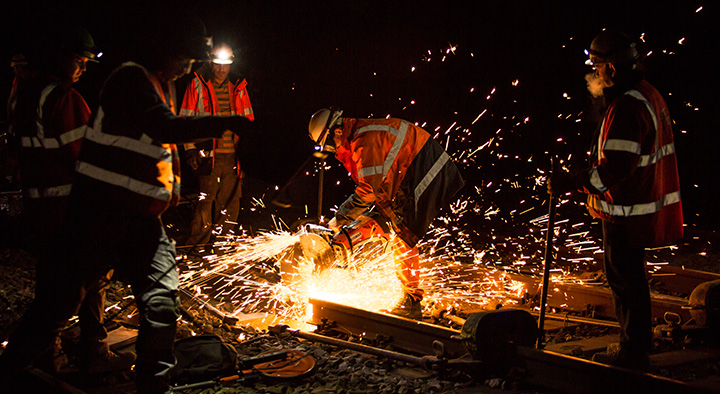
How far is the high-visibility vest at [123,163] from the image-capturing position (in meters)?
2.94

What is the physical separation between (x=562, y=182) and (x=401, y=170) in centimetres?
153

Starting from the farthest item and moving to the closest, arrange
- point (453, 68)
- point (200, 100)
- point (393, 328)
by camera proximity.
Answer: point (453, 68) → point (200, 100) → point (393, 328)

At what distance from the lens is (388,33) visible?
36.7ft

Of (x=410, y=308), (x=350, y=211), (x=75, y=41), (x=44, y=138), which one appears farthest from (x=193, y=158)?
(x=410, y=308)

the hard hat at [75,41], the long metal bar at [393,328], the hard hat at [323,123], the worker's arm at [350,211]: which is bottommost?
the long metal bar at [393,328]

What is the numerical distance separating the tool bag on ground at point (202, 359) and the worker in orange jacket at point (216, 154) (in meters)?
4.11

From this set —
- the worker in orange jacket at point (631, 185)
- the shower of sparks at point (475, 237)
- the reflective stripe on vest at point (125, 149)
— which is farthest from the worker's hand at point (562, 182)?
the reflective stripe on vest at point (125, 149)

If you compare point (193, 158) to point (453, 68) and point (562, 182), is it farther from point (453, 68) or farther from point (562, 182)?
point (453, 68)

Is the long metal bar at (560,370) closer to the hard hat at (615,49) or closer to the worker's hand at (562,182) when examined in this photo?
the worker's hand at (562,182)

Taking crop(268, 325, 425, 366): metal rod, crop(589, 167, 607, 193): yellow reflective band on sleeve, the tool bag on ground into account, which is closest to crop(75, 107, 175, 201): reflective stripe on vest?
the tool bag on ground

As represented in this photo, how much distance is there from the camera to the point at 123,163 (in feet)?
9.74

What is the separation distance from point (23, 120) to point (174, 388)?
2150 millimetres

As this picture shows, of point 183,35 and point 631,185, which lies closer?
point 183,35

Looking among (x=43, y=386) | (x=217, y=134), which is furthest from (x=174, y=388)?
(x=217, y=134)
